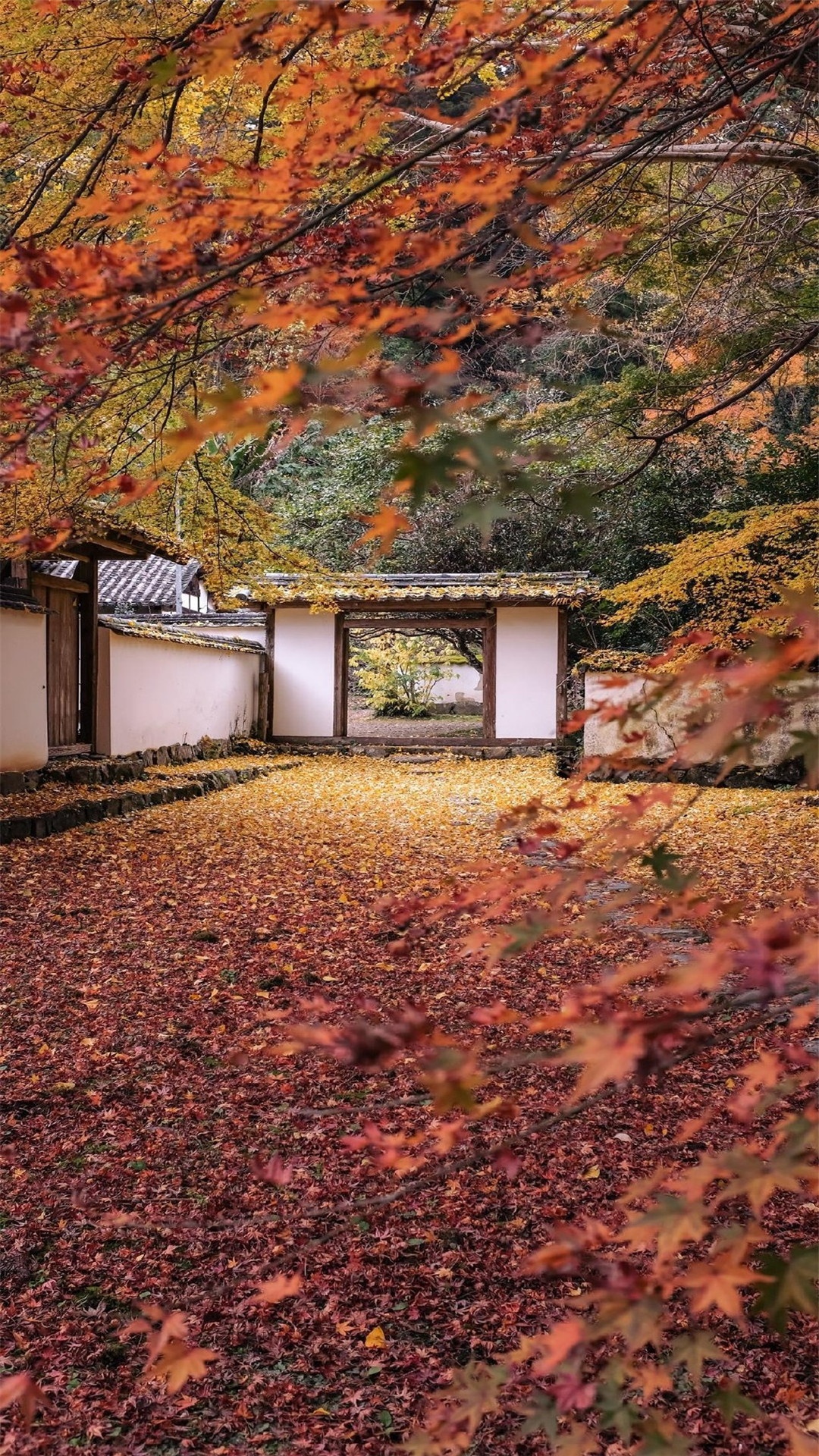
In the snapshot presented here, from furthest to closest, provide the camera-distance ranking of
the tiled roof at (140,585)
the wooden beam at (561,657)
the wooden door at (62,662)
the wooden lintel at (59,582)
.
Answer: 1. the tiled roof at (140,585)
2. the wooden beam at (561,657)
3. the wooden door at (62,662)
4. the wooden lintel at (59,582)

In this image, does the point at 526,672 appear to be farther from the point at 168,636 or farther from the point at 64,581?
the point at 64,581

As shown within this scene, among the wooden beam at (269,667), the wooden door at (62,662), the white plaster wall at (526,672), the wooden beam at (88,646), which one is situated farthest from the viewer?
the wooden beam at (269,667)

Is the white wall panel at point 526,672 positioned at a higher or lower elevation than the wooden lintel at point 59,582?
lower

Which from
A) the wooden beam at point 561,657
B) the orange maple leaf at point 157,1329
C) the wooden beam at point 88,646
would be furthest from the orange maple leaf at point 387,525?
the wooden beam at point 561,657

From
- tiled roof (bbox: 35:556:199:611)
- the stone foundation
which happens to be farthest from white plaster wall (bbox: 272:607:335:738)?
tiled roof (bbox: 35:556:199:611)

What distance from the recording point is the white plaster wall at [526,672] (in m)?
15.4

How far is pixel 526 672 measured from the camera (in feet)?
50.9

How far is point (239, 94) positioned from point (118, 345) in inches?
128

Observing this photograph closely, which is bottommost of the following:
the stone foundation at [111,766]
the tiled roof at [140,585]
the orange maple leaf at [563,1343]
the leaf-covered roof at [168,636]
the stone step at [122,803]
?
the stone step at [122,803]

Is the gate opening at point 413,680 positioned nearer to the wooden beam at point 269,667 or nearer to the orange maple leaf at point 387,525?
the wooden beam at point 269,667

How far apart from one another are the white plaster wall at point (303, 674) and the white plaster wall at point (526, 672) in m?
2.92

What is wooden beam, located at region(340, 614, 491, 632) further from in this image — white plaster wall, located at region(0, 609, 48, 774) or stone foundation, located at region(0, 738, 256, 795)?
white plaster wall, located at region(0, 609, 48, 774)

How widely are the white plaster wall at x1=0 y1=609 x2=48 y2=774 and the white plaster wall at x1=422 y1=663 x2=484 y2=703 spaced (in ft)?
55.0

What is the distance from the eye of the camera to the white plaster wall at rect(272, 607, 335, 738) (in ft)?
53.0
